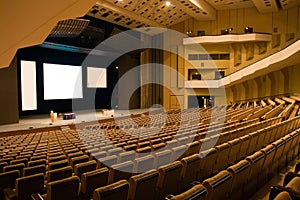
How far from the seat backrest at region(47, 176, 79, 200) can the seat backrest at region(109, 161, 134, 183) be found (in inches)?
19.1

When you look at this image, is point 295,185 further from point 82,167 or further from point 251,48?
point 251,48

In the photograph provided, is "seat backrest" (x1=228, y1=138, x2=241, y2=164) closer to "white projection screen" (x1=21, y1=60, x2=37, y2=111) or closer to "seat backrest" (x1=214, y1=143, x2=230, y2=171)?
"seat backrest" (x1=214, y1=143, x2=230, y2=171)

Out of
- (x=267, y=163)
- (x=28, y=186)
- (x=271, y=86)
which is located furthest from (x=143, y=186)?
(x=271, y=86)

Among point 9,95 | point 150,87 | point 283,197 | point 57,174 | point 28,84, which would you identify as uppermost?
point 28,84

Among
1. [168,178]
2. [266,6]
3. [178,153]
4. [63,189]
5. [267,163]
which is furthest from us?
[266,6]

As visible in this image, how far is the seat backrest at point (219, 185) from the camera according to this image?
6.02ft

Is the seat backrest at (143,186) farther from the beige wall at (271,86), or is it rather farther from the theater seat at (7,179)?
the beige wall at (271,86)

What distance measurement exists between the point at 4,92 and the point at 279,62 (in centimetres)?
1340

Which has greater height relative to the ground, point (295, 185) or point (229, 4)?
point (229, 4)

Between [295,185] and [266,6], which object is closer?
[295,185]

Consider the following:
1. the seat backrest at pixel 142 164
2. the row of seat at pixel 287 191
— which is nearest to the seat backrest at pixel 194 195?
the row of seat at pixel 287 191

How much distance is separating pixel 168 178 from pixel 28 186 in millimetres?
1296

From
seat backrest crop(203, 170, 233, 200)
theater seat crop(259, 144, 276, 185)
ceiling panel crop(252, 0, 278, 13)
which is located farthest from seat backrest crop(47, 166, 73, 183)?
ceiling panel crop(252, 0, 278, 13)

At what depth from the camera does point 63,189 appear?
212 cm
